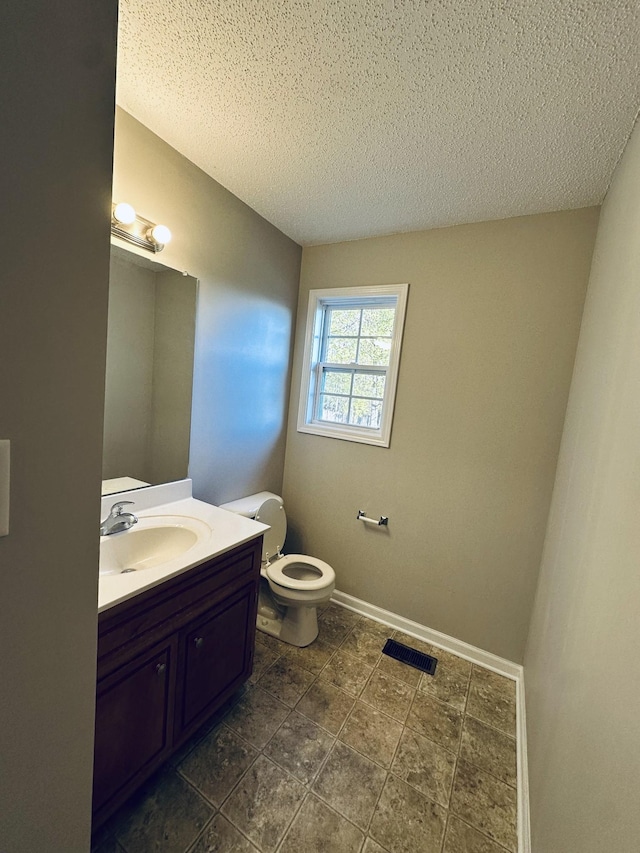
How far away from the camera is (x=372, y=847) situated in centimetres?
112

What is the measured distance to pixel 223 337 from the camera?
1928mm

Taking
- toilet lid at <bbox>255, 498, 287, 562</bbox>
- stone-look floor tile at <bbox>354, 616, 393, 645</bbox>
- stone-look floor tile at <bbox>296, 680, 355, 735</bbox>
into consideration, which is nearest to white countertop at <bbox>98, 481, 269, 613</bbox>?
toilet lid at <bbox>255, 498, 287, 562</bbox>

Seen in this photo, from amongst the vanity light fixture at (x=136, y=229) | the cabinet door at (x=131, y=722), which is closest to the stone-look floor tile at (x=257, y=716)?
the cabinet door at (x=131, y=722)

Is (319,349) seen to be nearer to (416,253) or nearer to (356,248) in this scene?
(356,248)

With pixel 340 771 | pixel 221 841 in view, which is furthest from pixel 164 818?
pixel 340 771

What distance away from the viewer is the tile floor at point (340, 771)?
1130 mm

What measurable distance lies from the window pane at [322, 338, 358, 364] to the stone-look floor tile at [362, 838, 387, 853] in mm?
2269

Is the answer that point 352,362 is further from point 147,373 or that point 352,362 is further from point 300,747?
point 300,747

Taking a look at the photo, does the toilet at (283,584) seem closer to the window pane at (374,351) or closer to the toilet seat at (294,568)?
the toilet seat at (294,568)

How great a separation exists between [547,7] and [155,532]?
7.00 ft

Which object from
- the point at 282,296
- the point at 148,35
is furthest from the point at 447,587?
the point at 148,35

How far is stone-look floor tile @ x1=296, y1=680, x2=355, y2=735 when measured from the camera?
1.54 m

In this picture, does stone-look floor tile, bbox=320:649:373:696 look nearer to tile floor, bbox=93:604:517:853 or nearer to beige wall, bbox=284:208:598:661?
tile floor, bbox=93:604:517:853

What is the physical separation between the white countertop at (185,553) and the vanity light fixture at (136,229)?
113cm
